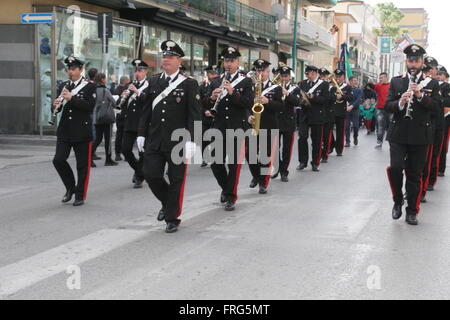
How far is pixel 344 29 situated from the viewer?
232ft

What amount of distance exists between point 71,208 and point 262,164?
3029 millimetres

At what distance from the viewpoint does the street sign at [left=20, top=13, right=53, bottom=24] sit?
1708 centimetres

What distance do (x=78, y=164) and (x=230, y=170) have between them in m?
1.99

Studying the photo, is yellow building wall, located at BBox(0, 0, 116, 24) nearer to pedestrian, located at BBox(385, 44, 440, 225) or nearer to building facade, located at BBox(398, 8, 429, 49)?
pedestrian, located at BBox(385, 44, 440, 225)

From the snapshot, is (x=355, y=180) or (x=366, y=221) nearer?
(x=366, y=221)

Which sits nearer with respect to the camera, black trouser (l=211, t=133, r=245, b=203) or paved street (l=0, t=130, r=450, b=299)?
paved street (l=0, t=130, r=450, b=299)

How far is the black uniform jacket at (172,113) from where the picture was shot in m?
7.04

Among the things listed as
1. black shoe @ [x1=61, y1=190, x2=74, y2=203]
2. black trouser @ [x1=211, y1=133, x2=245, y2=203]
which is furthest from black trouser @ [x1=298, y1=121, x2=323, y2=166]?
black shoe @ [x1=61, y1=190, x2=74, y2=203]

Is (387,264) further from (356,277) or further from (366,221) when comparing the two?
(366,221)

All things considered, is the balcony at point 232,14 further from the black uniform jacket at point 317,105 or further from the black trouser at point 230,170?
the black trouser at point 230,170
